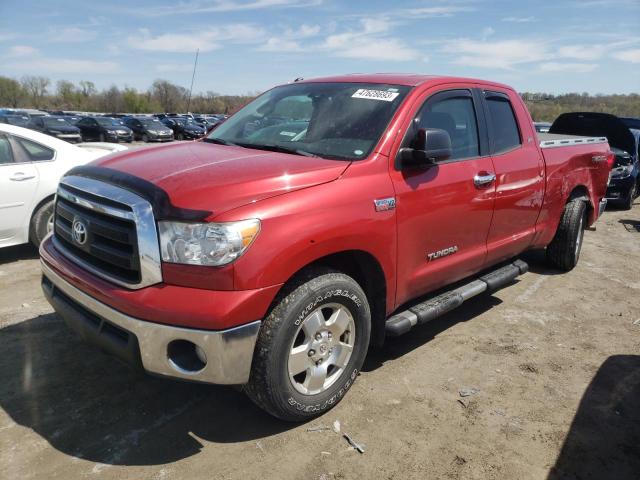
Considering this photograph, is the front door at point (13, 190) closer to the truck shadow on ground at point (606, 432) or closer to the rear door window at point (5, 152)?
the rear door window at point (5, 152)

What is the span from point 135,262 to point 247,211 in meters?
0.60

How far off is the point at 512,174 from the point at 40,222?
16.0 feet

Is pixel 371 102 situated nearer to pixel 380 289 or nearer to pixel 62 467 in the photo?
pixel 380 289

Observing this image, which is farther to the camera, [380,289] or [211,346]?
[380,289]

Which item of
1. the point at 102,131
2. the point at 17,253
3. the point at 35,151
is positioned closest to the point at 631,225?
the point at 35,151

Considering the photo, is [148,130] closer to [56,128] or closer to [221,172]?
[56,128]

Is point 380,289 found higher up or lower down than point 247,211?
lower down

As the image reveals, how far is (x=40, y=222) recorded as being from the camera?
214 inches

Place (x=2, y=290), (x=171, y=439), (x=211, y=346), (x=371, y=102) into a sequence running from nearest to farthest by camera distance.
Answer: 1. (x=211, y=346)
2. (x=171, y=439)
3. (x=371, y=102)
4. (x=2, y=290)

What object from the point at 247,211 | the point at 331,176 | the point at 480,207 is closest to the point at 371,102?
the point at 331,176

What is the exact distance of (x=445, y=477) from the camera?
2.47 meters

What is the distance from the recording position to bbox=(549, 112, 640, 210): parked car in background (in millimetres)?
9438

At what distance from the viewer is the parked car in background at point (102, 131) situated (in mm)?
27969

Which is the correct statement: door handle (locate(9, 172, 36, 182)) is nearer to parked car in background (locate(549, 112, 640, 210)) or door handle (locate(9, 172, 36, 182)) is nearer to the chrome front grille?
the chrome front grille
